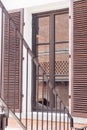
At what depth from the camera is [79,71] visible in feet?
16.2

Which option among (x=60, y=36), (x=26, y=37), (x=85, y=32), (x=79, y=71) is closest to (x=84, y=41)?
(x=85, y=32)

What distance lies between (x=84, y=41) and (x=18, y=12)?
1.65 m

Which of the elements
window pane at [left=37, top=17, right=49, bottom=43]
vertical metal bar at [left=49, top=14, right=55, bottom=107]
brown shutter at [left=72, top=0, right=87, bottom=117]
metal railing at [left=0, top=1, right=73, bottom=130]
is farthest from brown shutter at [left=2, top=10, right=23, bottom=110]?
brown shutter at [left=72, top=0, right=87, bottom=117]

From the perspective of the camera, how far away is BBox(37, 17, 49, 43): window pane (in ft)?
19.2

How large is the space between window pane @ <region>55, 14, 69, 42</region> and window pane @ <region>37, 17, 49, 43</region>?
20 centimetres

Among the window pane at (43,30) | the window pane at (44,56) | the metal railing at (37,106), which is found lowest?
the metal railing at (37,106)

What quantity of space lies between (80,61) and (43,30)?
1305 mm

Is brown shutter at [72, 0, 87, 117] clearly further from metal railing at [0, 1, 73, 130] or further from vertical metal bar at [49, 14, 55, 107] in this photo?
vertical metal bar at [49, 14, 55, 107]

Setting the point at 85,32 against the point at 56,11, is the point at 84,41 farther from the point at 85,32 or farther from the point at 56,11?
the point at 56,11

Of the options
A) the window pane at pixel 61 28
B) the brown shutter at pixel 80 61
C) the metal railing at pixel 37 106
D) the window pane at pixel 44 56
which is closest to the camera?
the metal railing at pixel 37 106

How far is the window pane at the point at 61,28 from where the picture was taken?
18.3 feet

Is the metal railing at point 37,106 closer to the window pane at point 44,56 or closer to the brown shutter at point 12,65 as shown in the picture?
the brown shutter at point 12,65

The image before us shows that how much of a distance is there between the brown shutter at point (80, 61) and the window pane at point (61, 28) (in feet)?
1.64

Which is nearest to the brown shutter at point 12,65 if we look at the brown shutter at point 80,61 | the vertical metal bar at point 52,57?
the vertical metal bar at point 52,57
